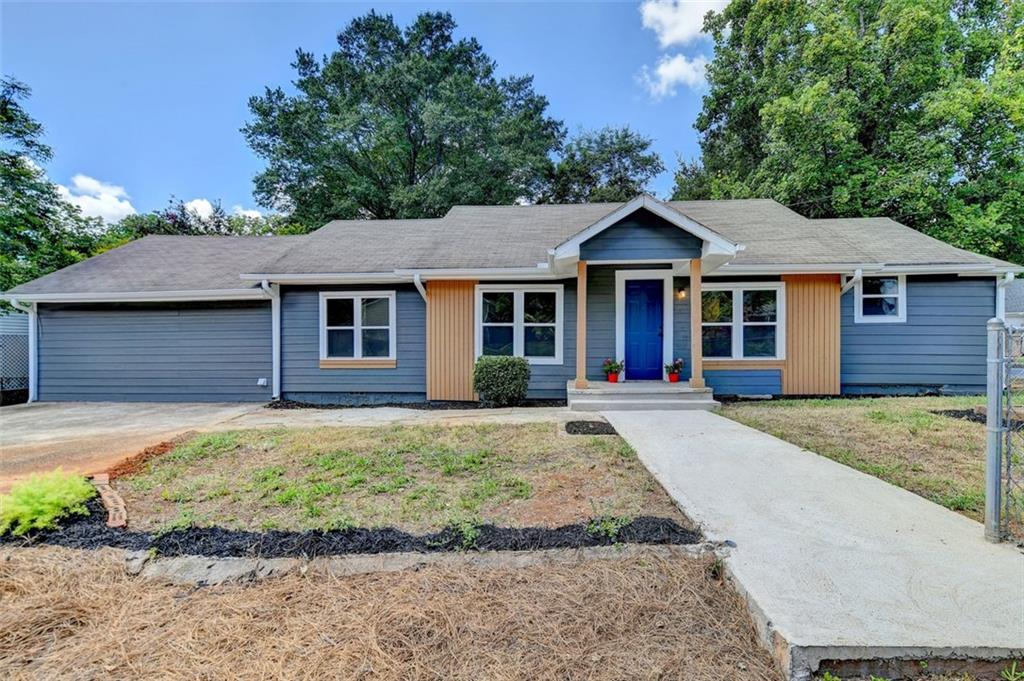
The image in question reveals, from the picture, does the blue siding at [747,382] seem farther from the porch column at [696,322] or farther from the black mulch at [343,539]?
the black mulch at [343,539]

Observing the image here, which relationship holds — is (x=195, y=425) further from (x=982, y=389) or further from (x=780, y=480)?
(x=982, y=389)

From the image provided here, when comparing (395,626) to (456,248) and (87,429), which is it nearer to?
(87,429)

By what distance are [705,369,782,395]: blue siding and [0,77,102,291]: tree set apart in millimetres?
19502

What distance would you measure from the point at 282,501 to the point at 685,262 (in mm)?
7040

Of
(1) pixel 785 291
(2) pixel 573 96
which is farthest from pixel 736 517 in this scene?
(2) pixel 573 96

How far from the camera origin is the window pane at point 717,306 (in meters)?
8.93

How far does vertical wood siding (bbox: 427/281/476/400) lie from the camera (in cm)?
890

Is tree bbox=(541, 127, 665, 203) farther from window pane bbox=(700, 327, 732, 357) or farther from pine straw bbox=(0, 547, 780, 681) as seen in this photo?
pine straw bbox=(0, 547, 780, 681)

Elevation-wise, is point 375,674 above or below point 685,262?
below

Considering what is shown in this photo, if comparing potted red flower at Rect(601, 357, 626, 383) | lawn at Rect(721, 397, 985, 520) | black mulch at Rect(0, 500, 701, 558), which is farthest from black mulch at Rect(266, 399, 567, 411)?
black mulch at Rect(0, 500, 701, 558)

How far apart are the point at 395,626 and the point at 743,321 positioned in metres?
8.71

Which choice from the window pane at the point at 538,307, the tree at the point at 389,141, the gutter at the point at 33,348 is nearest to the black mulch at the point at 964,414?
the window pane at the point at 538,307

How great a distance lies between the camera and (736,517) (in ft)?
10.0

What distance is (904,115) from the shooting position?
1484 centimetres
